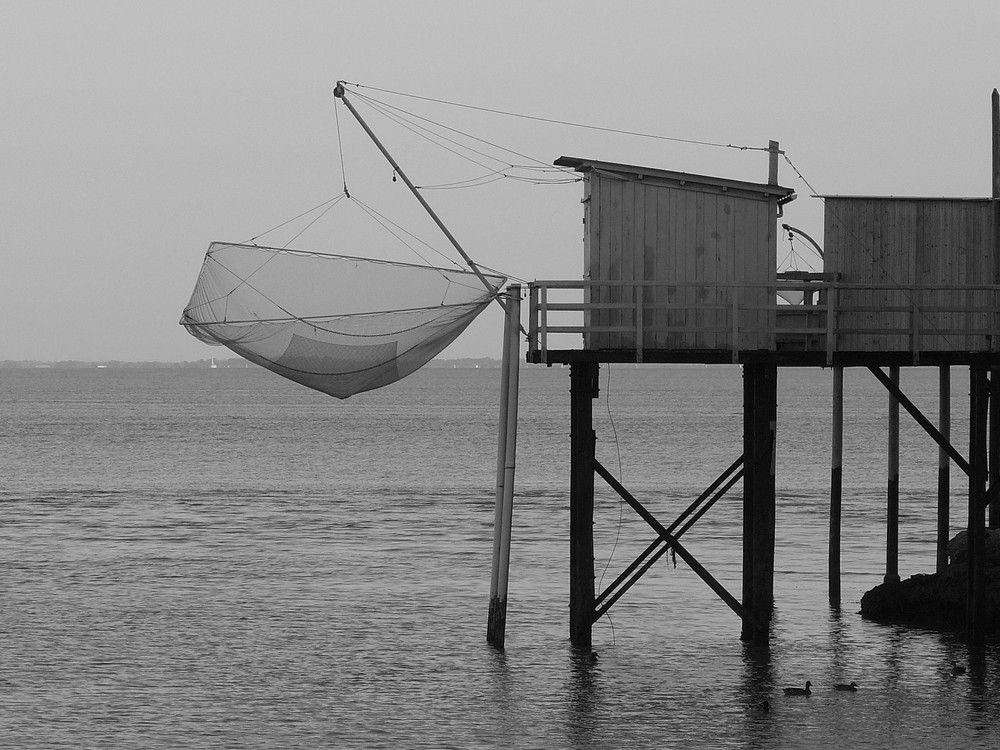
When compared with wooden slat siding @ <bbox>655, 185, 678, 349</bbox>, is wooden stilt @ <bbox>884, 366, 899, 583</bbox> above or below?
below

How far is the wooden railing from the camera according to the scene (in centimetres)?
1998

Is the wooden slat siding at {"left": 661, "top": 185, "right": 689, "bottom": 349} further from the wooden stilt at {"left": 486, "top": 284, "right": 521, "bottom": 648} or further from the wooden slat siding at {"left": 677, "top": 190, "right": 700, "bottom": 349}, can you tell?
the wooden stilt at {"left": 486, "top": 284, "right": 521, "bottom": 648}

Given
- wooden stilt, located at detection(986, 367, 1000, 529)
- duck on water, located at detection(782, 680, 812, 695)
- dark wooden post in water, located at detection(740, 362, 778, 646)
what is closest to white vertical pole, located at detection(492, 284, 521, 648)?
dark wooden post in water, located at detection(740, 362, 778, 646)

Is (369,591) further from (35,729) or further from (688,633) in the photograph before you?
(35,729)

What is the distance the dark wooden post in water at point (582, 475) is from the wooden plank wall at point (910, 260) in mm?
4023

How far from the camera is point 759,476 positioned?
20.9 metres

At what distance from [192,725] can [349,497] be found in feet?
120

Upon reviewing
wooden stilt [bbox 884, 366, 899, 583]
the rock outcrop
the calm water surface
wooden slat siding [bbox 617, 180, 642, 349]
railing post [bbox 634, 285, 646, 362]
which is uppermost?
wooden slat siding [bbox 617, 180, 642, 349]

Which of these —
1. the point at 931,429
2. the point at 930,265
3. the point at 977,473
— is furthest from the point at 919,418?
the point at 930,265

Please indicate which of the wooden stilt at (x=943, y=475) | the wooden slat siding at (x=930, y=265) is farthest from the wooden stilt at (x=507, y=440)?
the wooden stilt at (x=943, y=475)

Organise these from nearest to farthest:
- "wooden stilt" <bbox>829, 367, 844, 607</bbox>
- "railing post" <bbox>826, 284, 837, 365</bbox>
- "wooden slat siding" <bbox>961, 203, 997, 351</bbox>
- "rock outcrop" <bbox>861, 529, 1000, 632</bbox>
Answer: "railing post" <bbox>826, 284, 837, 365</bbox> < "wooden slat siding" <bbox>961, 203, 997, 351</bbox> < "rock outcrop" <bbox>861, 529, 1000, 632</bbox> < "wooden stilt" <bbox>829, 367, 844, 607</bbox>

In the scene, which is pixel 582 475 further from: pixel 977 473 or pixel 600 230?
pixel 977 473

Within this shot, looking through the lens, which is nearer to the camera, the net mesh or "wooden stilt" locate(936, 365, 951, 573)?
the net mesh

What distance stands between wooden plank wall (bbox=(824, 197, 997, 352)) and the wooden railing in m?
0.02
